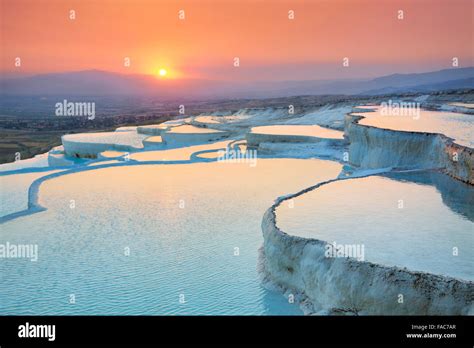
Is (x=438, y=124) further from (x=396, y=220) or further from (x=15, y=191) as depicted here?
(x=15, y=191)

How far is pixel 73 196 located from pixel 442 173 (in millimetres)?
6608

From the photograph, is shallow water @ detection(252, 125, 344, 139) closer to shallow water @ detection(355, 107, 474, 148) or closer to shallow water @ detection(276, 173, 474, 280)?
shallow water @ detection(355, 107, 474, 148)

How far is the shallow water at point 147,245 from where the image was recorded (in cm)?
509

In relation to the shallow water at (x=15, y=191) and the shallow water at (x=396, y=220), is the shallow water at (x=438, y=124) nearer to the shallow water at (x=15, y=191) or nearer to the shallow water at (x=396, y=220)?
the shallow water at (x=396, y=220)

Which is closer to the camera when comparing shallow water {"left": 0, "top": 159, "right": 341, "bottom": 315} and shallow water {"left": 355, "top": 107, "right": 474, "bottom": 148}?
shallow water {"left": 0, "top": 159, "right": 341, "bottom": 315}

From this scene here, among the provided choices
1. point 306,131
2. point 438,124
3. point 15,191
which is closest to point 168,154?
point 306,131

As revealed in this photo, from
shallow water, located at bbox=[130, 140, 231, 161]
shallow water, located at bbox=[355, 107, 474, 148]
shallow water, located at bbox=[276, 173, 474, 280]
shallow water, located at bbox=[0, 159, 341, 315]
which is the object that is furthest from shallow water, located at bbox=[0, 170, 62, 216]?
shallow water, located at bbox=[355, 107, 474, 148]

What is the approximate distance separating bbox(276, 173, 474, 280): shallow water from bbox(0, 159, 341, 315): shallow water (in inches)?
34.1

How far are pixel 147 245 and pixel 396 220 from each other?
3212mm

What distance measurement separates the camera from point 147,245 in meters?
6.77

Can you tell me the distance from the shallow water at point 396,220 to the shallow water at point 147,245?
0.87m

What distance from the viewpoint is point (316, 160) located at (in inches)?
518

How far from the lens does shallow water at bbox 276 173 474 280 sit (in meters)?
4.31

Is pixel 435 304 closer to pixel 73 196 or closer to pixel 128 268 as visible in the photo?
pixel 128 268
